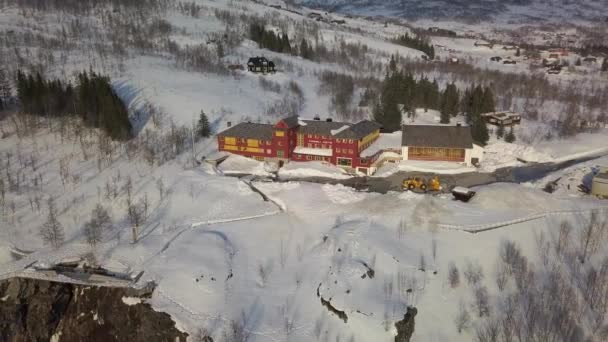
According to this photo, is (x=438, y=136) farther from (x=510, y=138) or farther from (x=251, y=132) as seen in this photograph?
(x=251, y=132)

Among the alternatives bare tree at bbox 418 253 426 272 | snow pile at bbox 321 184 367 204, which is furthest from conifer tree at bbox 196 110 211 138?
bare tree at bbox 418 253 426 272

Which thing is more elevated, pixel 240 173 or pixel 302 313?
pixel 240 173

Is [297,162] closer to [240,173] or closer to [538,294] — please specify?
[240,173]

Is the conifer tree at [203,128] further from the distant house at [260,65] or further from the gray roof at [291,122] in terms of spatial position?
the distant house at [260,65]

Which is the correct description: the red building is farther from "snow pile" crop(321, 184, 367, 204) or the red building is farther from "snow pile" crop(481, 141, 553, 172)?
"snow pile" crop(481, 141, 553, 172)

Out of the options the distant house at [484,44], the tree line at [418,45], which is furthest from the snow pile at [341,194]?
the distant house at [484,44]

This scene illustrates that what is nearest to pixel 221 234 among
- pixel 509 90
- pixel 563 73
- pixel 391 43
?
pixel 509 90
